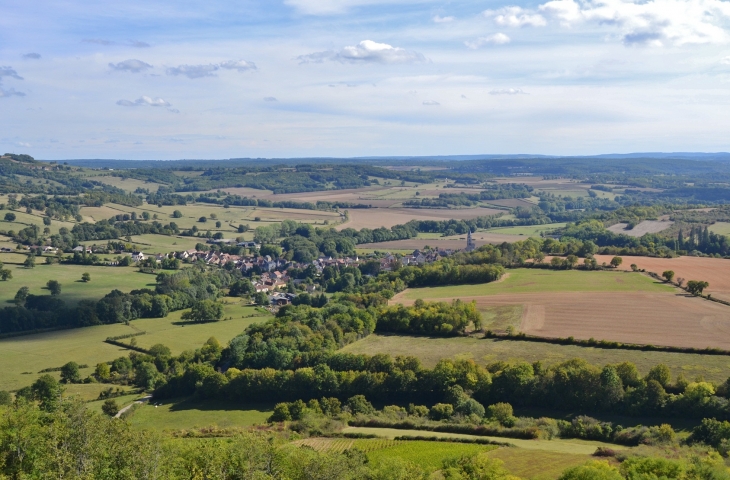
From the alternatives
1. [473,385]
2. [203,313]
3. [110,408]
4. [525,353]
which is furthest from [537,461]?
[203,313]

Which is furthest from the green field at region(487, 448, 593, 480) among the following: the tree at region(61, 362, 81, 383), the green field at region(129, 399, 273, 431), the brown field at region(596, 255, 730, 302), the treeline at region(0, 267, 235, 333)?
the treeline at region(0, 267, 235, 333)

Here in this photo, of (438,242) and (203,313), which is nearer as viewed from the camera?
(203,313)

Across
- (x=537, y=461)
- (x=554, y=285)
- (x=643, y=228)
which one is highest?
(x=643, y=228)

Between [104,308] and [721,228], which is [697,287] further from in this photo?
[104,308]

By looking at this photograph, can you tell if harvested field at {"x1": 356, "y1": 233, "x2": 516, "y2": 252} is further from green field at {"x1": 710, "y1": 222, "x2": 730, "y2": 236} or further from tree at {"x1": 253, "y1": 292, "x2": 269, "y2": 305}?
tree at {"x1": 253, "y1": 292, "x2": 269, "y2": 305}

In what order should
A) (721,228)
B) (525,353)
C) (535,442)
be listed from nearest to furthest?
(535,442)
(525,353)
(721,228)

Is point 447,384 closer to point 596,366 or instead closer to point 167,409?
point 596,366

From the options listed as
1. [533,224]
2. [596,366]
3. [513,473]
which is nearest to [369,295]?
[596,366]
